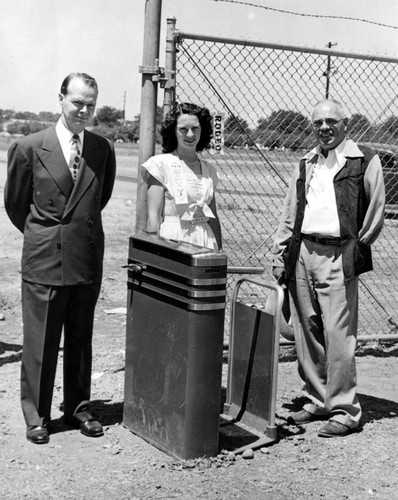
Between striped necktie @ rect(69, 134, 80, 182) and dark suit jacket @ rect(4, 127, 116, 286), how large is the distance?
30 millimetres

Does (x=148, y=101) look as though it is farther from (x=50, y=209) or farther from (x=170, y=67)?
(x=50, y=209)

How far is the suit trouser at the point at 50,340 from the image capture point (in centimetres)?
502

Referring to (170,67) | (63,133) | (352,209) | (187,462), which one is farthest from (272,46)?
(187,462)

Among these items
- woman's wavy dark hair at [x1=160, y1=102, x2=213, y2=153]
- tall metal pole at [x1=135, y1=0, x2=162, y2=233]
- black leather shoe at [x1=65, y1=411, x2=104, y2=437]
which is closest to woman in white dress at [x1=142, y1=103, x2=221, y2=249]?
woman's wavy dark hair at [x1=160, y1=102, x2=213, y2=153]

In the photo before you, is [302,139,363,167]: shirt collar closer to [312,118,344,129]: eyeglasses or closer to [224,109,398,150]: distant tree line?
[312,118,344,129]: eyeglasses

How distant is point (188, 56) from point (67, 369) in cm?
253

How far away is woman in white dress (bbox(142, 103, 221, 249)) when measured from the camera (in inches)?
207

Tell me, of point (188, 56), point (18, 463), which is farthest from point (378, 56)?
point (18, 463)

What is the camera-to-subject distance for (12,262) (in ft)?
37.0

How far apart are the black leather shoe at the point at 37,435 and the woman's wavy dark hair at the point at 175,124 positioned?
1916mm

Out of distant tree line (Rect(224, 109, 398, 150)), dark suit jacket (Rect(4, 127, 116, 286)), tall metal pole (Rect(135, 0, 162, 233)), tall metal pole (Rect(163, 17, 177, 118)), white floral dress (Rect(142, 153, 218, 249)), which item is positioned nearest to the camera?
dark suit jacket (Rect(4, 127, 116, 286))

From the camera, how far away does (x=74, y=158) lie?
16.5 ft

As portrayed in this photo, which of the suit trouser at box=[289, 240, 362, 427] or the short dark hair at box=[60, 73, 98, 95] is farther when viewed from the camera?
the suit trouser at box=[289, 240, 362, 427]

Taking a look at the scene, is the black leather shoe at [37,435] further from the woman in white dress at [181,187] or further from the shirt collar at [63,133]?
the shirt collar at [63,133]
